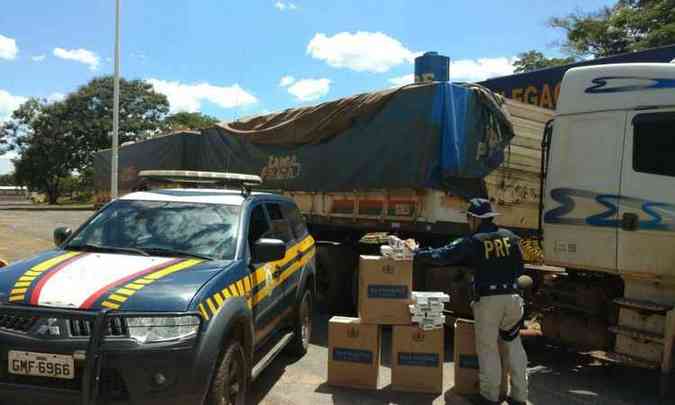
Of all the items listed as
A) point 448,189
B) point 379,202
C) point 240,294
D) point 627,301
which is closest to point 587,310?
point 627,301

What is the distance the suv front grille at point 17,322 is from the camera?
3345mm

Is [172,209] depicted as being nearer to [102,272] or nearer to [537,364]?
[102,272]

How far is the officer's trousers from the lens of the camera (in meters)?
4.80

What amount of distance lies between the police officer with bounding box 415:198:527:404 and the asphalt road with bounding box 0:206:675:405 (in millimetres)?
478

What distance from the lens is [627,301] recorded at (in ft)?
18.1

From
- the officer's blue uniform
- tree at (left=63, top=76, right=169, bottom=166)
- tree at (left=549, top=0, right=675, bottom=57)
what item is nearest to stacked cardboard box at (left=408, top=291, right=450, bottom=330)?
the officer's blue uniform

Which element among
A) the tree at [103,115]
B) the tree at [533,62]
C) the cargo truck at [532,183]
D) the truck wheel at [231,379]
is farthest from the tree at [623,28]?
the tree at [103,115]

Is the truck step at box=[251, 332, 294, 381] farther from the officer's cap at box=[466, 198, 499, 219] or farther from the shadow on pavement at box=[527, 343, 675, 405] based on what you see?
the shadow on pavement at box=[527, 343, 675, 405]

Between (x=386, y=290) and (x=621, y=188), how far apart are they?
2480mm

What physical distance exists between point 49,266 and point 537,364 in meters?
5.04

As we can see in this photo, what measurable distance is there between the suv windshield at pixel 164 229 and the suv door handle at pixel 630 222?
3.63 meters

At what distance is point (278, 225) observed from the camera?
5703 millimetres

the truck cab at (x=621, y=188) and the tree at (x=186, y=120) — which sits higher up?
the tree at (x=186, y=120)

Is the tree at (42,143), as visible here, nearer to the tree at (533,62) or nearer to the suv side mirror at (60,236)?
the tree at (533,62)
